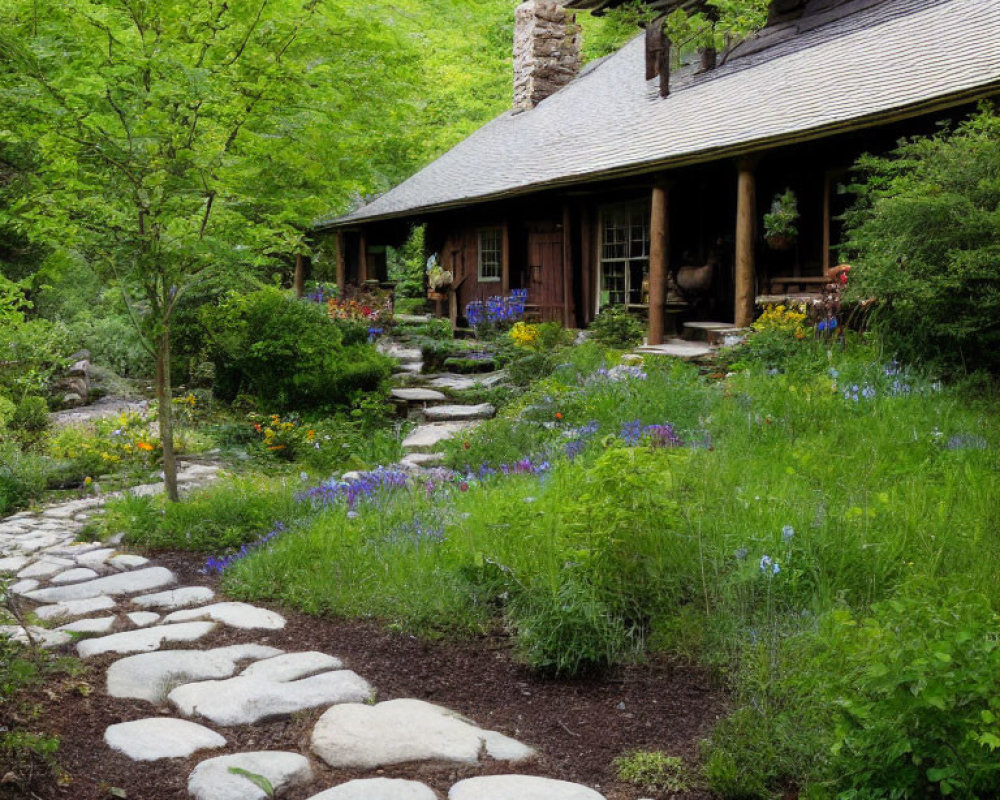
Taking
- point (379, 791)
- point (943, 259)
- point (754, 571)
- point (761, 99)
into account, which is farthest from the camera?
point (761, 99)

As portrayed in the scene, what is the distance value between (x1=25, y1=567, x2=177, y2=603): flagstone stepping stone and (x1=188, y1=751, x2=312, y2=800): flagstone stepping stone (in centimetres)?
208

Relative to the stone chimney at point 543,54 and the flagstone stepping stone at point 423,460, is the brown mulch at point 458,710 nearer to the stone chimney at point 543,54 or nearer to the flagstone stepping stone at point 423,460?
the flagstone stepping stone at point 423,460

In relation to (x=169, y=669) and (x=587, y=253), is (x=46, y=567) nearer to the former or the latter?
(x=169, y=669)

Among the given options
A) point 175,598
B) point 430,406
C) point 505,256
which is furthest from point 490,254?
point 175,598

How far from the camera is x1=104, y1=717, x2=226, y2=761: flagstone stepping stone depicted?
2703 millimetres

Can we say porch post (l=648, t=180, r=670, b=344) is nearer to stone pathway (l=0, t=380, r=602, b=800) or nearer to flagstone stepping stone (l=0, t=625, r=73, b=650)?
stone pathway (l=0, t=380, r=602, b=800)

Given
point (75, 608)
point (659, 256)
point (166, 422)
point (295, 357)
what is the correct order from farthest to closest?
1. point (659, 256)
2. point (295, 357)
3. point (166, 422)
4. point (75, 608)

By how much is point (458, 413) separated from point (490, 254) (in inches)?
314

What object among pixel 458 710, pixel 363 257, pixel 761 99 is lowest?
pixel 458 710

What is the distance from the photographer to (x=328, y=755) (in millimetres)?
2715

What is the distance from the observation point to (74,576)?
469cm

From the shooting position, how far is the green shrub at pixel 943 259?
21.0ft

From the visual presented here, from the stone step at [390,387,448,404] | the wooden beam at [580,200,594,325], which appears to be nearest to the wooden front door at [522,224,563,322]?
the wooden beam at [580,200,594,325]

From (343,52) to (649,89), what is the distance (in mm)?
5759
